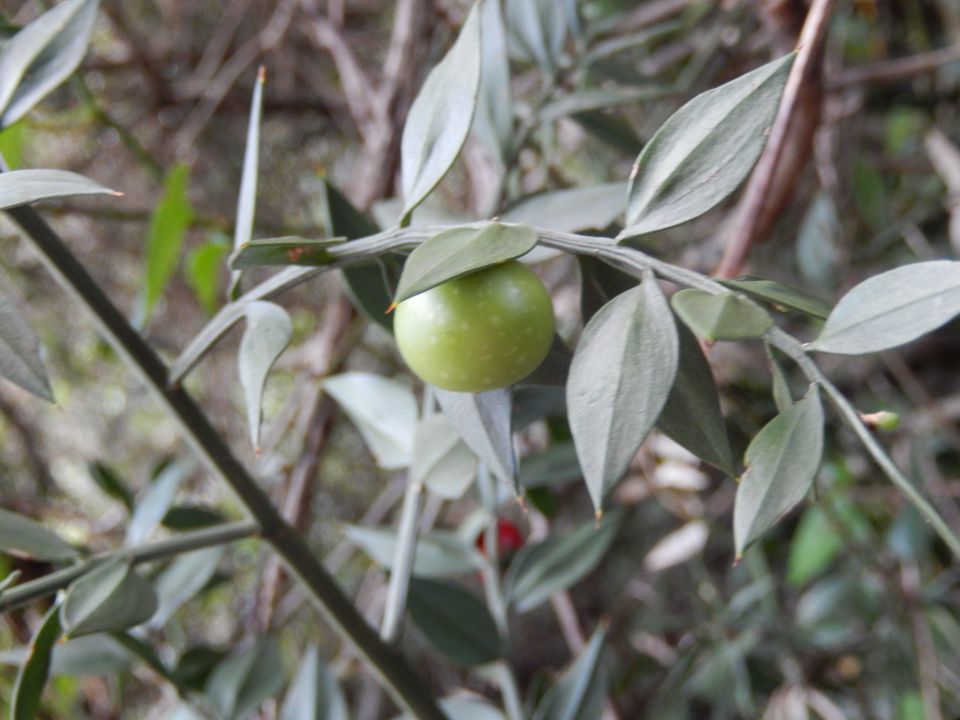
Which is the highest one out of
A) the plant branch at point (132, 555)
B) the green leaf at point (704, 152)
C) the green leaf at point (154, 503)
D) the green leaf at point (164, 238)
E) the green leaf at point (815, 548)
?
the green leaf at point (704, 152)

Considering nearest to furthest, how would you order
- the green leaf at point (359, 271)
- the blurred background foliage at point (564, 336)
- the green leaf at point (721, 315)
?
the green leaf at point (721, 315)
the green leaf at point (359, 271)
the blurred background foliage at point (564, 336)

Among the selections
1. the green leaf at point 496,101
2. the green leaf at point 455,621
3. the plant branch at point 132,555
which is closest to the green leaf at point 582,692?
the green leaf at point 455,621

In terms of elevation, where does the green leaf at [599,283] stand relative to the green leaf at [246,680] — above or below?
above

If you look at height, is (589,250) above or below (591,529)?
above

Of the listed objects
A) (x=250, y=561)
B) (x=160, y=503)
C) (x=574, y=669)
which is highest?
(x=160, y=503)

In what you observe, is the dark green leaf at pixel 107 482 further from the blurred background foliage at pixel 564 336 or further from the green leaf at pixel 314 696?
the green leaf at pixel 314 696

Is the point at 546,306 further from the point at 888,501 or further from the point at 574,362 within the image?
the point at 888,501

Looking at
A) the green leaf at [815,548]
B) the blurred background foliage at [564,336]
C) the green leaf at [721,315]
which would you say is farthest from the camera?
the green leaf at [815,548]

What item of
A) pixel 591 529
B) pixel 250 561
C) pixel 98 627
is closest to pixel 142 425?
pixel 250 561
